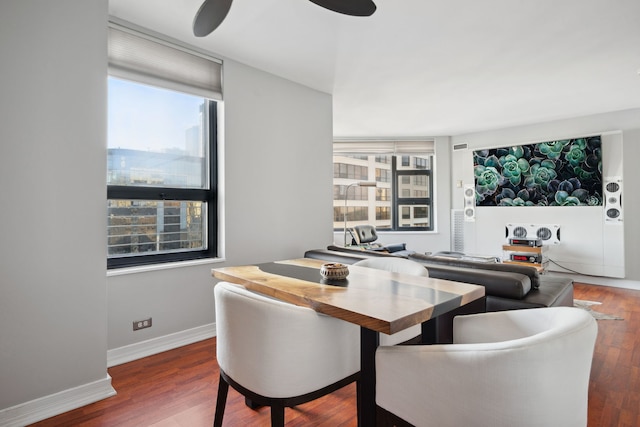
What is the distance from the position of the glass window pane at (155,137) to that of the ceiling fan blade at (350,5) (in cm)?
176

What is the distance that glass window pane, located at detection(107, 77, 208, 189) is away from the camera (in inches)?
103

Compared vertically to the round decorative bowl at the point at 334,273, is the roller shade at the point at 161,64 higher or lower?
higher

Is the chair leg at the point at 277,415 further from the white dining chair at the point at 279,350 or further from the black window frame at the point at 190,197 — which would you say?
the black window frame at the point at 190,197

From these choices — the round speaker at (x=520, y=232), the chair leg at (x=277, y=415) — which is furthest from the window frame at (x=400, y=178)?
the chair leg at (x=277, y=415)

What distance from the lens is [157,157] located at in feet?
9.29

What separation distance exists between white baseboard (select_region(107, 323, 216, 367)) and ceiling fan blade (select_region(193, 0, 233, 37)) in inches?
86.5

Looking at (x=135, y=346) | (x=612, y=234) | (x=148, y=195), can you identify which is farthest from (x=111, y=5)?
(x=612, y=234)

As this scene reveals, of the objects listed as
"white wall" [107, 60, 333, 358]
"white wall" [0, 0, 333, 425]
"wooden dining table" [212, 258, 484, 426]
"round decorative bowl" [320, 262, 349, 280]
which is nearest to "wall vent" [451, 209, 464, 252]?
"white wall" [107, 60, 333, 358]

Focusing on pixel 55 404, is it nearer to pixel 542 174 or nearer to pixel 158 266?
pixel 158 266

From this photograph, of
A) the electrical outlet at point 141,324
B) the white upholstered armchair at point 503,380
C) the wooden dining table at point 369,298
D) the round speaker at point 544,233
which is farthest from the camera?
the round speaker at point 544,233

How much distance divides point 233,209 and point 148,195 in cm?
72

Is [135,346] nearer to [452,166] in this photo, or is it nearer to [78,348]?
[78,348]

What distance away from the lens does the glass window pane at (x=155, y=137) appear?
262 cm

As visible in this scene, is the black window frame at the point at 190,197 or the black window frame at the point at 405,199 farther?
the black window frame at the point at 405,199
